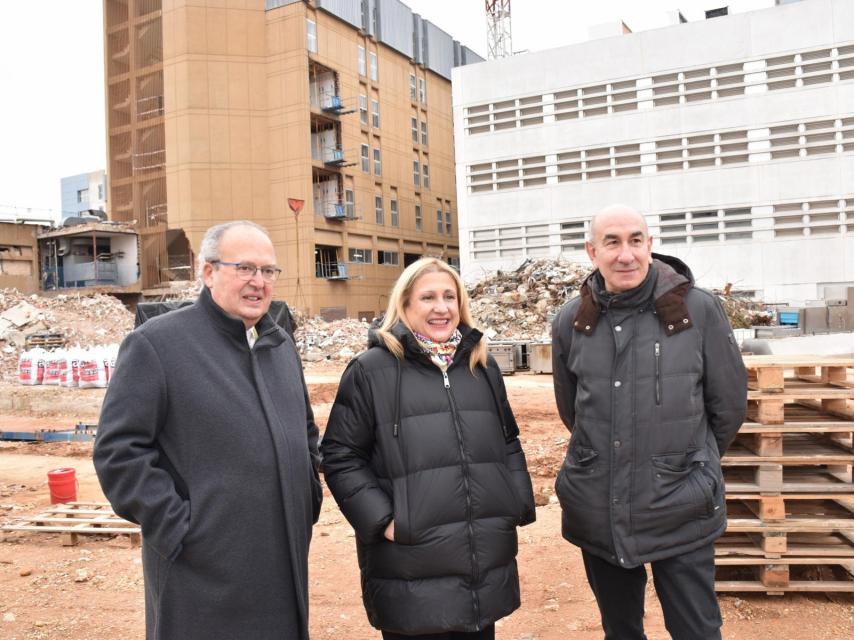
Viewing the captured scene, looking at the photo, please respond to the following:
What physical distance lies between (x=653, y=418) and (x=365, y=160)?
43.3 m

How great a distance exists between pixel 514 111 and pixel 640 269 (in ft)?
109

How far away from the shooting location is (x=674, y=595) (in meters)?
3.15

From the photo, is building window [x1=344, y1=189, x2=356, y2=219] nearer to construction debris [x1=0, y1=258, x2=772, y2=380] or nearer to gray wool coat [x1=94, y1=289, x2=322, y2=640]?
construction debris [x1=0, y1=258, x2=772, y2=380]

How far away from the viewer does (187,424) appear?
2641mm

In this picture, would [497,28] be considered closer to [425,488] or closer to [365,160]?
[365,160]

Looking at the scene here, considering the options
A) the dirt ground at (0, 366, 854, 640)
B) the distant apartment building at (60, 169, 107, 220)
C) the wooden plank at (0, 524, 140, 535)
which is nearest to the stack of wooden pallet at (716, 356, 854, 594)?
the dirt ground at (0, 366, 854, 640)

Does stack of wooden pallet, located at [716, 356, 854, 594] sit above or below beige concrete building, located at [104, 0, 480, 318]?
below

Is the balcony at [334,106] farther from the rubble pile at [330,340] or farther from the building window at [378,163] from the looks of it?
the rubble pile at [330,340]

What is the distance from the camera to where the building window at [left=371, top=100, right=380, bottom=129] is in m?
45.3

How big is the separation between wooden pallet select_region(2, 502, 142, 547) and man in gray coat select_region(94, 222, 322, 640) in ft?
16.6

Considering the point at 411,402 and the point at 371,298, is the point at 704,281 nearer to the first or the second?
the point at 371,298

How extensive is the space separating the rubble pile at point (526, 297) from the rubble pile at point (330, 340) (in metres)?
5.19

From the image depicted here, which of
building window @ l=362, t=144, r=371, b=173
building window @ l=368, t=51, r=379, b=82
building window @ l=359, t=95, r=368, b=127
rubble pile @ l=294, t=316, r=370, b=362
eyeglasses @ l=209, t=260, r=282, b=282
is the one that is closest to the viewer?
eyeglasses @ l=209, t=260, r=282, b=282

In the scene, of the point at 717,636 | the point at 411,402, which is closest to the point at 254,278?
the point at 411,402
